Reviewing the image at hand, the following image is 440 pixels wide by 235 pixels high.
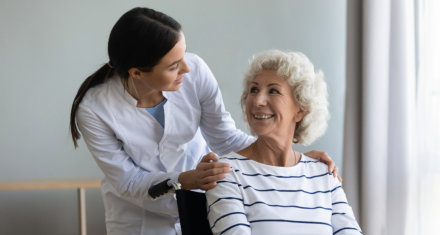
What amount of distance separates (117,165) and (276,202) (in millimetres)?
541

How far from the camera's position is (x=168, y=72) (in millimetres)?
1833

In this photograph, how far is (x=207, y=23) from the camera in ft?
12.4

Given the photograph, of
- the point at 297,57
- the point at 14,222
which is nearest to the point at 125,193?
the point at 297,57

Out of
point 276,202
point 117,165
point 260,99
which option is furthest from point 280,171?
→ point 117,165

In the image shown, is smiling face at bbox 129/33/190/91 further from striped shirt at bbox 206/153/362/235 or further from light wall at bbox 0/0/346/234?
light wall at bbox 0/0/346/234

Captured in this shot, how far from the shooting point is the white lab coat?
77.6 inches

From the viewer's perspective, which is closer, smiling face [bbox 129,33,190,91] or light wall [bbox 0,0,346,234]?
smiling face [bbox 129,33,190,91]

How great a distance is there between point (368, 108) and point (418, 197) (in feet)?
1.73

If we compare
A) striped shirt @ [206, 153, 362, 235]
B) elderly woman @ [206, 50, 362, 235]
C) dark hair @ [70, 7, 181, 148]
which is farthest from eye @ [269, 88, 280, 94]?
dark hair @ [70, 7, 181, 148]

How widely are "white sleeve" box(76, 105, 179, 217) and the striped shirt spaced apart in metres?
0.26

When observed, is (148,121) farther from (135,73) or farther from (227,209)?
(227,209)

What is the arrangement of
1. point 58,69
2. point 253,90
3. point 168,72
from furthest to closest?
point 58,69
point 253,90
point 168,72

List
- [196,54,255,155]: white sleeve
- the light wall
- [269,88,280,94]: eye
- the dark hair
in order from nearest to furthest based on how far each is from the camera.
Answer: the dark hair
[269,88,280,94]: eye
[196,54,255,155]: white sleeve
the light wall

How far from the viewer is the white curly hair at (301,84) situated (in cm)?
192
